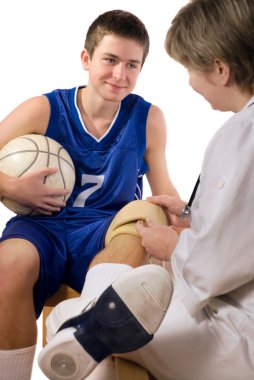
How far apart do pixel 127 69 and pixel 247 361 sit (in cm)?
128

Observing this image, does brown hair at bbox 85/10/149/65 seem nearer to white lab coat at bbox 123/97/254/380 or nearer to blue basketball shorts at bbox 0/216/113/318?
blue basketball shorts at bbox 0/216/113/318

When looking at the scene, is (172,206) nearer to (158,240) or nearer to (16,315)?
(158,240)

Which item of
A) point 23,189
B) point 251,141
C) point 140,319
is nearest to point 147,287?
point 140,319

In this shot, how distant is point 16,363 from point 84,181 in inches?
29.7

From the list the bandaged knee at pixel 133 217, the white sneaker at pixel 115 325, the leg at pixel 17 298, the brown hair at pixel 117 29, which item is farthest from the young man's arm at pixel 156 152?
the white sneaker at pixel 115 325

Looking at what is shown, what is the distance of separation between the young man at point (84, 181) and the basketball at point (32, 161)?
36 mm

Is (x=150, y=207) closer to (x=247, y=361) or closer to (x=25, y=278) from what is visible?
(x=25, y=278)

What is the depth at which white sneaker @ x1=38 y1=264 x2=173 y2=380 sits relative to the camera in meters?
1.56

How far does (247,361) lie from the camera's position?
1589 millimetres

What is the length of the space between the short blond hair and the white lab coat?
5.5 inches

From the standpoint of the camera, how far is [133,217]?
215 cm

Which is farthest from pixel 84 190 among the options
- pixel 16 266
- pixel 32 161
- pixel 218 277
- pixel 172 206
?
pixel 218 277

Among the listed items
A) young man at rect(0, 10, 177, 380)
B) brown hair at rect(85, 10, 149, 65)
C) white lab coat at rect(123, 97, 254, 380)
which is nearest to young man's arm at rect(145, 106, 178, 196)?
young man at rect(0, 10, 177, 380)

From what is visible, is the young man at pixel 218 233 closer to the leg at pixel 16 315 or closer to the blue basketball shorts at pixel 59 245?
the leg at pixel 16 315
